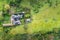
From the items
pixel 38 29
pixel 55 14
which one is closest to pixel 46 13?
pixel 55 14

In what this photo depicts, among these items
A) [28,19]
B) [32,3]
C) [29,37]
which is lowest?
[29,37]

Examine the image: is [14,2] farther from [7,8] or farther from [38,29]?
[38,29]

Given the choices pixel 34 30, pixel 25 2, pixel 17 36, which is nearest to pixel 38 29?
pixel 34 30

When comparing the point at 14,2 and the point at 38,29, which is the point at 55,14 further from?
the point at 14,2

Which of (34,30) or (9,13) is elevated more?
(9,13)

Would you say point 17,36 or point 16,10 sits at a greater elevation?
point 16,10

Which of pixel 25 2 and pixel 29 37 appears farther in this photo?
pixel 25 2
